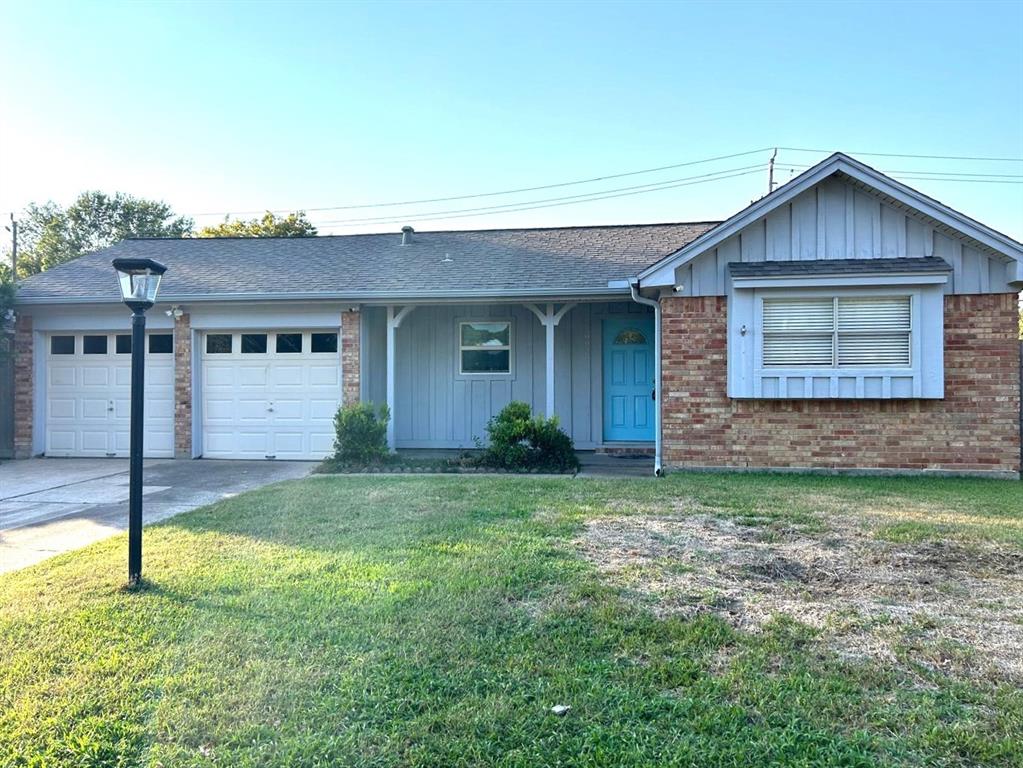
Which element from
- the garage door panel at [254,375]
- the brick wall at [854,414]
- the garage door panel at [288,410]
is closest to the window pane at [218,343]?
the garage door panel at [254,375]

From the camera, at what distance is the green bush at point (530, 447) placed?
378 inches

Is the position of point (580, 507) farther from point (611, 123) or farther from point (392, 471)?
point (611, 123)

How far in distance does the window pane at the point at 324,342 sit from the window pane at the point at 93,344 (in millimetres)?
4028

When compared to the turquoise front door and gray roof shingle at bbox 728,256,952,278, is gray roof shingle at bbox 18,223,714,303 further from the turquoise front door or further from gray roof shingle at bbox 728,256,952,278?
gray roof shingle at bbox 728,256,952,278

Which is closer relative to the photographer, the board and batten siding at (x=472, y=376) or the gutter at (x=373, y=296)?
the gutter at (x=373, y=296)

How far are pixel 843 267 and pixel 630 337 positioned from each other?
396 centimetres

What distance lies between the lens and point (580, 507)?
21.9 feet

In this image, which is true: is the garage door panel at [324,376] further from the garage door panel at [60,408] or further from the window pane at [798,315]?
the window pane at [798,315]

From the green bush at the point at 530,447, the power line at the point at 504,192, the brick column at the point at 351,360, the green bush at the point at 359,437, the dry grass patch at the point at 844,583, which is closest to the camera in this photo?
→ the dry grass patch at the point at 844,583

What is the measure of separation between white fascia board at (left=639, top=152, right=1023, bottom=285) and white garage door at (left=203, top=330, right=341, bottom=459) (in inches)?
233

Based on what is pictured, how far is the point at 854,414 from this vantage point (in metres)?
8.81

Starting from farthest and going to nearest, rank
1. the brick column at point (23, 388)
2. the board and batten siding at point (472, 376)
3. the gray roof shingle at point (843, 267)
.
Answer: the board and batten siding at point (472, 376), the brick column at point (23, 388), the gray roof shingle at point (843, 267)

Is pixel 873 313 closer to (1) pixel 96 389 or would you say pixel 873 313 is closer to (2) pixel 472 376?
(2) pixel 472 376

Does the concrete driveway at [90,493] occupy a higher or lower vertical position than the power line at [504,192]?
lower
